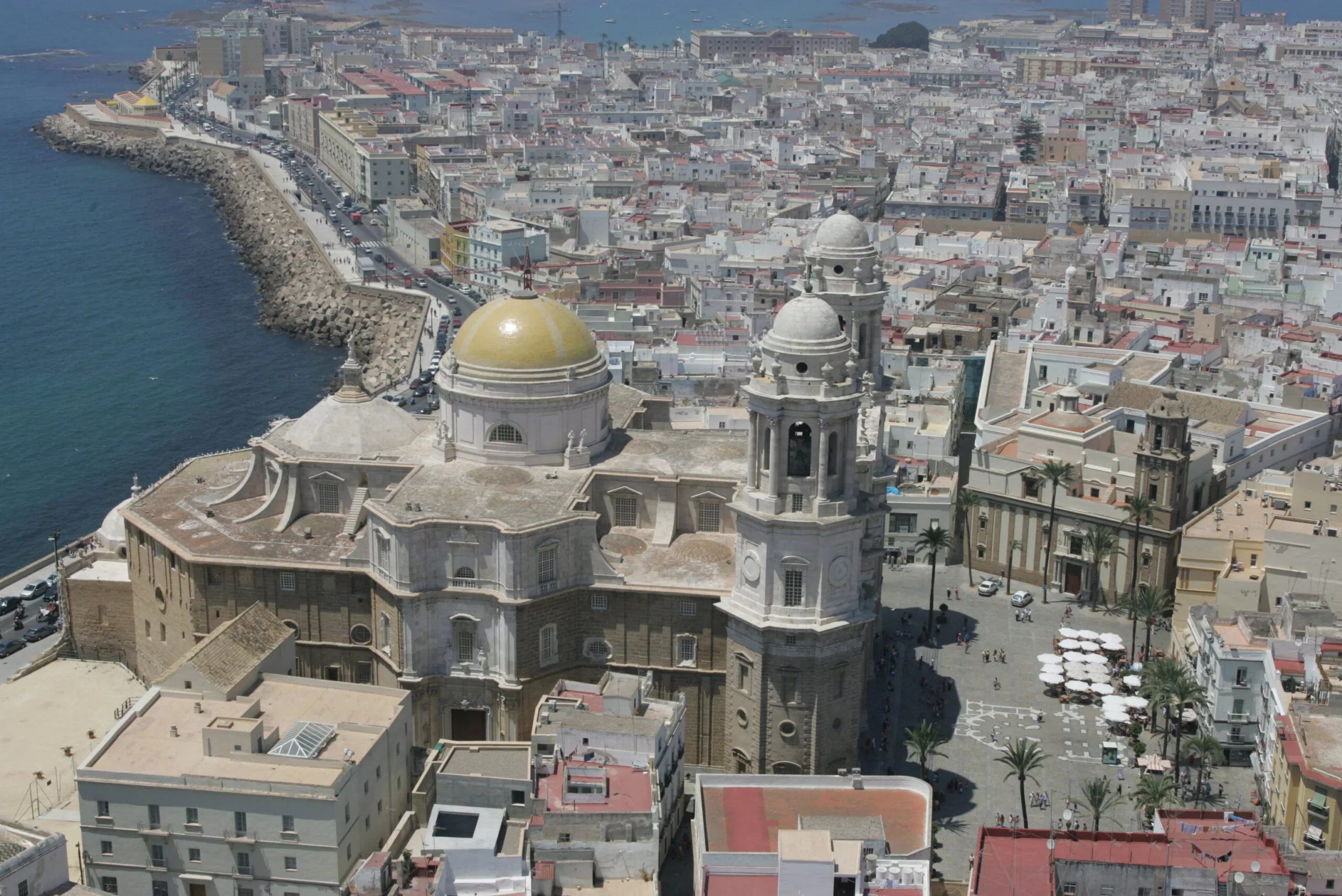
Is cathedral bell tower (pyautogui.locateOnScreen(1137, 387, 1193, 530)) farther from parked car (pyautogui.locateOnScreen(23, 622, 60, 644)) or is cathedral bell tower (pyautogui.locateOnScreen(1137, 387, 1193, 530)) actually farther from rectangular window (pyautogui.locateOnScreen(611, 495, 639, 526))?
parked car (pyautogui.locateOnScreen(23, 622, 60, 644))

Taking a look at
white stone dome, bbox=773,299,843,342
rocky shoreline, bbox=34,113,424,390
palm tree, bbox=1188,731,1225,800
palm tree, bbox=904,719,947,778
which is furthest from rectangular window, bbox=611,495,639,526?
rocky shoreline, bbox=34,113,424,390

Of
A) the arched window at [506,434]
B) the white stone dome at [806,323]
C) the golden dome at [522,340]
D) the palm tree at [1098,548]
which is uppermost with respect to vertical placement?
the white stone dome at [806,323]

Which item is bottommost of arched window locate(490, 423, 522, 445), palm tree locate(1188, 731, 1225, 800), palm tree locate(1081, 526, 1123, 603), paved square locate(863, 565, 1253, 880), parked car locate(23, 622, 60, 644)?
parked car locate(23, 622, 60, 644)

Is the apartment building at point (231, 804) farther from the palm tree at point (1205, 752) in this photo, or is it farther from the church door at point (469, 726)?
the palm tree at point (1205, 752)

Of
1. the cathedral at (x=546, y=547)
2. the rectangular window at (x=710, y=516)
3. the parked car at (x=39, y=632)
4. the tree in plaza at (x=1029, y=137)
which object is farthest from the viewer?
the tree in plaza at (x=1029, y=137)

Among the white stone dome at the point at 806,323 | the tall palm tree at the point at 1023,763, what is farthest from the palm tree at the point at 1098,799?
the white stone dome at the point at 806,323

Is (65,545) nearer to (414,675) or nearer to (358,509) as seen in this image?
(358,509)
